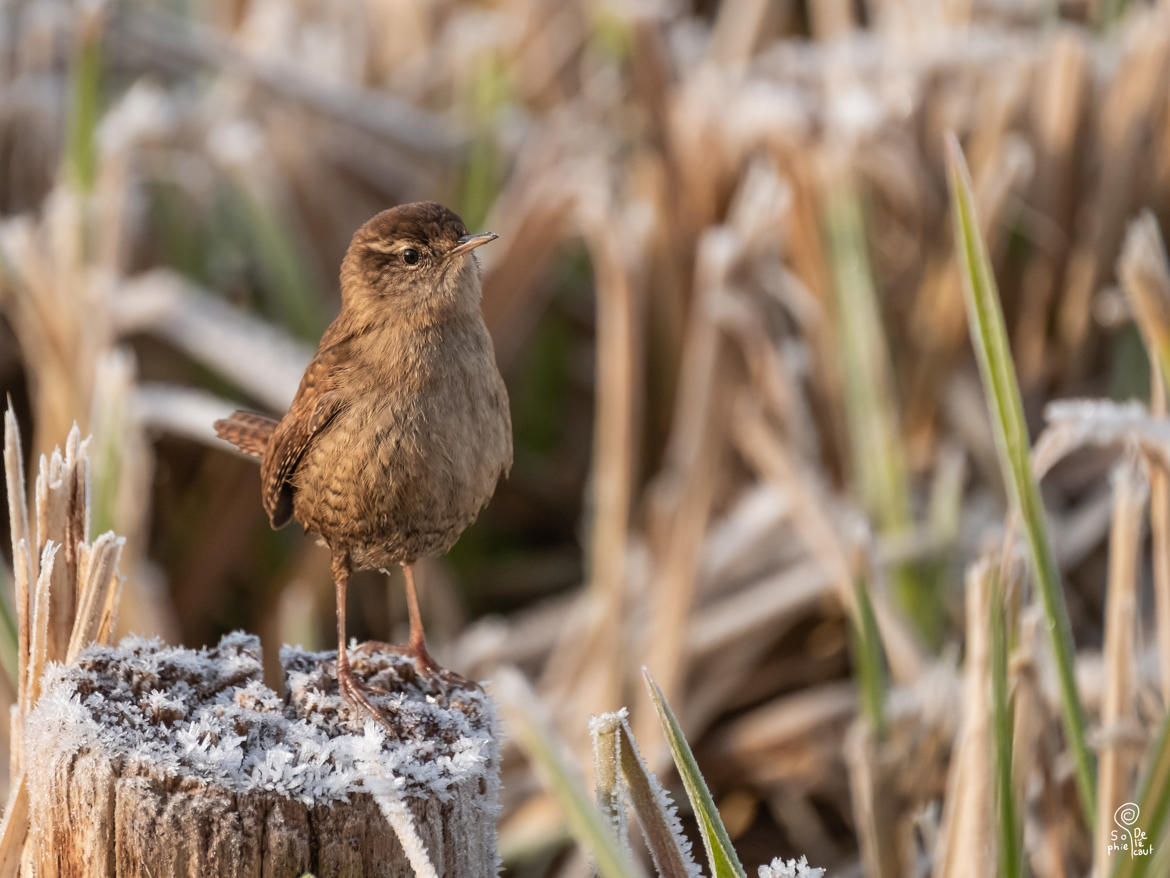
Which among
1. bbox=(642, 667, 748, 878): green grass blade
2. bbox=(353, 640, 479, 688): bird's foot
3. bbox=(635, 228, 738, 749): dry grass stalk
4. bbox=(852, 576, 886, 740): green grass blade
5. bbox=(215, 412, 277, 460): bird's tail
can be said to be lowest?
bbox=(642, 667, 748, 878): green grass blade

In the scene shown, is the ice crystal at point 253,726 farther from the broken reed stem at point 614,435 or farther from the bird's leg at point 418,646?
the broken reed stem at point 614,435

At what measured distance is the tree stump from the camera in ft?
5.00

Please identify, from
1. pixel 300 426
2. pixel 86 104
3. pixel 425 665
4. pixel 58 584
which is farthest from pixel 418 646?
pixel 86 104

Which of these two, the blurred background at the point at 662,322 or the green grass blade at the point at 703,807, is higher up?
the blurred background at the point at 662,322

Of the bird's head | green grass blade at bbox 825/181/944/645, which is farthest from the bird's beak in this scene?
green grass blade at bbox 825/181/944/645

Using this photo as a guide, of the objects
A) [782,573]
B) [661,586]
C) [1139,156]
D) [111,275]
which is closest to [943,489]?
[782,573]

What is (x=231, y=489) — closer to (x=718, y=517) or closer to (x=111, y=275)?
(x=111, y=275)

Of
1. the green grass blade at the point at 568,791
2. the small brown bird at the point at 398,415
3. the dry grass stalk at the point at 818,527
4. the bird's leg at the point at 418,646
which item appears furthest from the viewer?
the dry grass stalk at the point at 818,527

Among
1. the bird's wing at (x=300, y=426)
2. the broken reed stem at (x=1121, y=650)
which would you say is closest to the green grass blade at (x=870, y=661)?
the broken reed stem at (x=1121, y=650)

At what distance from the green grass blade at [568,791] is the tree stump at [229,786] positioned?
155mm

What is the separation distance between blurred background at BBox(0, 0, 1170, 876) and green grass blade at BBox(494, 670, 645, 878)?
181 cm

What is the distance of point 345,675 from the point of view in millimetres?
1840

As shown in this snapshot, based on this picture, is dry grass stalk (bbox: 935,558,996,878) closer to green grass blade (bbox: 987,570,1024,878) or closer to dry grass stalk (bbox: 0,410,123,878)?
green grass blade (bbox: 987,570,1024,878)

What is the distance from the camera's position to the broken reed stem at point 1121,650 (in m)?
2.42
